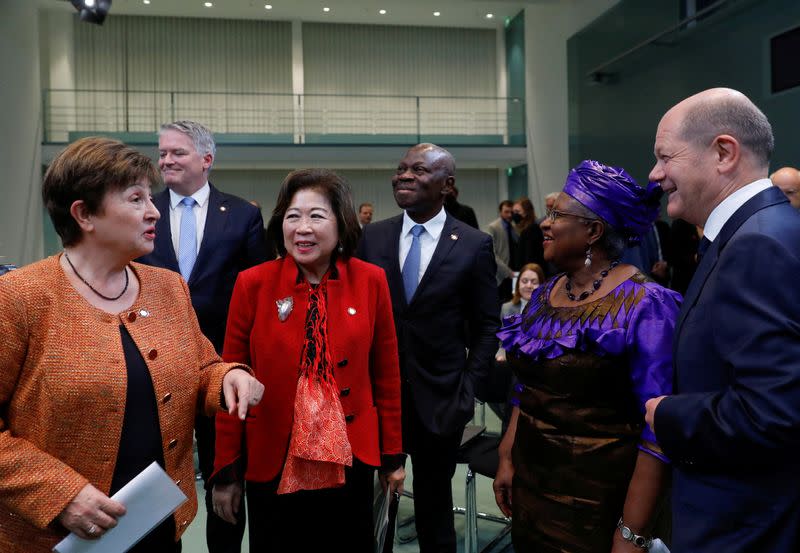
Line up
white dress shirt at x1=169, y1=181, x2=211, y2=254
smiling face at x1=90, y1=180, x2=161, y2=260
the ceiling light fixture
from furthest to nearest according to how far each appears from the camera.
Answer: the ceiling light fixture → white dress shirt at x1=169, y1=181, x2=211, y2=254 → smiling face at x1=90, y1=180, x2=161, y2=260

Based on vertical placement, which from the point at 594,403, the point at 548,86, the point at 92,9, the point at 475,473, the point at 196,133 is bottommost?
the point at 475,473

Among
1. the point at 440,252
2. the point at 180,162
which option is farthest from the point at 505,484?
the point at 180,162

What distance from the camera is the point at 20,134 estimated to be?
34.7 ft

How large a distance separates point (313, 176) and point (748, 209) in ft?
3.88

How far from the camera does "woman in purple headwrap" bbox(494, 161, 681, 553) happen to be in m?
1.62

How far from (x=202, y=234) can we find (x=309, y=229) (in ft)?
3.65

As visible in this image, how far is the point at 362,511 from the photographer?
6.56 feet

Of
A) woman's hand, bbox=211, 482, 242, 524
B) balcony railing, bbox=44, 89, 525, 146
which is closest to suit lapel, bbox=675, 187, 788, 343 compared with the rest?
woman's hand, bbox=211, 482, 242, 524

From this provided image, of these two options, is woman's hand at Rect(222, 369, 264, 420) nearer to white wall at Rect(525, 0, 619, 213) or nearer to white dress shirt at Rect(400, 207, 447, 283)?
white dress shirt at Rect(400, 207, 447, 283)

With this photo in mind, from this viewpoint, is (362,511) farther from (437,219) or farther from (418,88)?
(418,88)

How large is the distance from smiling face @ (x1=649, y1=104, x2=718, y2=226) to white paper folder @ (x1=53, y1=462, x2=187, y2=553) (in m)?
1.21

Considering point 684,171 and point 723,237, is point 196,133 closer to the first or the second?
point 684,171

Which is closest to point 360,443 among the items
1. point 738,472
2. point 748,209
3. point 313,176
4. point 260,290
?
point 260,290

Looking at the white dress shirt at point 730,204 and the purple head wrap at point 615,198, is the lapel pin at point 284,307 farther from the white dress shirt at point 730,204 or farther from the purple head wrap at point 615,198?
the white dress shirt at point 730,204
